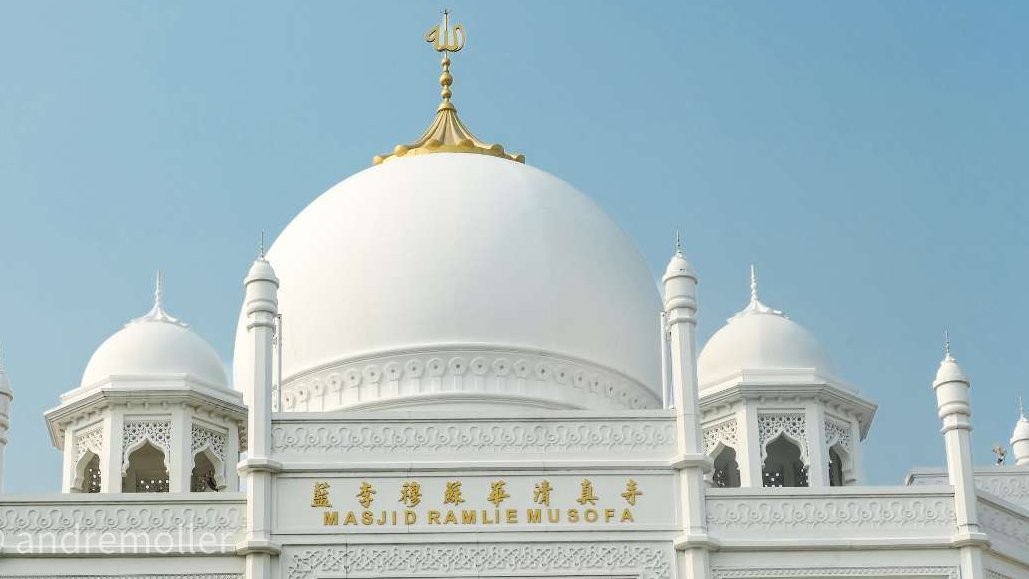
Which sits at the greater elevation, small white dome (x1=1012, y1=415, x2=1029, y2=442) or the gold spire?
the gold spire

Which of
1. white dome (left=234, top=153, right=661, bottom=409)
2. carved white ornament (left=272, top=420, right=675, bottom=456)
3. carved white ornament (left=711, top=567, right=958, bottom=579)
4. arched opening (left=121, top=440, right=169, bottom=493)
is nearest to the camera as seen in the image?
carved white ornament (left=711, top=567, right=958, bottom=579)

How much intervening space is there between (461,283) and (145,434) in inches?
174

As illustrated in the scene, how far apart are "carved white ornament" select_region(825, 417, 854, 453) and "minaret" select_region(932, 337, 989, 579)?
302 centimetres

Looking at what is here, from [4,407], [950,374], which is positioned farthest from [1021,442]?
[4,407]

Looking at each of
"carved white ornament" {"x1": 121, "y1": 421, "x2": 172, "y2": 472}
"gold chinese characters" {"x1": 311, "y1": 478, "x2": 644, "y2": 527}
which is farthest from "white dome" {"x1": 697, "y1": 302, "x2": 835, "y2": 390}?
"carved white ornament" {"x1": 121, "y1": 421, "x2": 172, "y2": 472}

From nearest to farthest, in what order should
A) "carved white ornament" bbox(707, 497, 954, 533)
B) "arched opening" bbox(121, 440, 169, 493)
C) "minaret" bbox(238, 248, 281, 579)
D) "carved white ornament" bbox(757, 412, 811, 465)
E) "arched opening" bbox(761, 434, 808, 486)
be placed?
"minaret" bbox(238, 248, 281, 579), "carved white ornament" bbox(707, 497, 954, 533), "carved white ornament" bbox(757, 412, 811, 465), "arched opening" bbox(121, 440, 169, 493), "arched opening" bbox(761, 434, 808, 486)

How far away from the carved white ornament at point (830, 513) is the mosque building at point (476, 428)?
0.02m

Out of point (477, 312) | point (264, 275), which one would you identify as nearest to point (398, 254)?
point (477, 312)

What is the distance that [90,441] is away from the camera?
26.1 metres

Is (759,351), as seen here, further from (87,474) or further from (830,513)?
(87,474)

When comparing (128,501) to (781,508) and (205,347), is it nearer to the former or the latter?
(205,347)

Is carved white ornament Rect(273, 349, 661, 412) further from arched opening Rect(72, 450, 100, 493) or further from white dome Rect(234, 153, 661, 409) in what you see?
arched opening Rect(72, 450, 100, 493)

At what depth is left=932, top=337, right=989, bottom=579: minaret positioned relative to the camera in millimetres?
21922

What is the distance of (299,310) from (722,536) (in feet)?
A: 23.7
